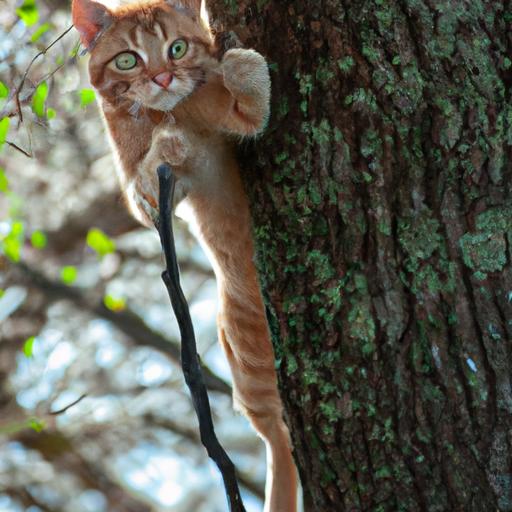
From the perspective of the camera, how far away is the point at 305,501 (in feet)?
7.73

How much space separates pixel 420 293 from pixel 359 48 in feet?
2.10

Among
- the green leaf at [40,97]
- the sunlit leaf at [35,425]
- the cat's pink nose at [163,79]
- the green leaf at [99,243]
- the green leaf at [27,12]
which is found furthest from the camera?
the green leaf at [99,243]

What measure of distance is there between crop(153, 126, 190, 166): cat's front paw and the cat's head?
5.1 inches

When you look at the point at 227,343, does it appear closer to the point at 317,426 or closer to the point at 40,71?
the point at 317,426

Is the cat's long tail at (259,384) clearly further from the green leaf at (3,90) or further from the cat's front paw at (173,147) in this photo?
the green leaf at (3,90)

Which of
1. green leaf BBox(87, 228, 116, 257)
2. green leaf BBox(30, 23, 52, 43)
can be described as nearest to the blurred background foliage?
green leaf BBox(87, 228, 116, 257)

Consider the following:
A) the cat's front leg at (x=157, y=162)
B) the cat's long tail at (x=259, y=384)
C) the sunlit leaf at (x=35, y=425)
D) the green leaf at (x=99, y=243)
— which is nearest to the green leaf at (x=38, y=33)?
the cat's front leg at (x=157, y=162)

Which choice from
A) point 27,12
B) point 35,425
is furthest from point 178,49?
point 35,425

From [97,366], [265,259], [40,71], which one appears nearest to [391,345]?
[265,259]

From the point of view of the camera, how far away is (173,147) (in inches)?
108

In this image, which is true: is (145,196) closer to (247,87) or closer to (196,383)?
(247,87)

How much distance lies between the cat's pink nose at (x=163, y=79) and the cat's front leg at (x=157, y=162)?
128 mm

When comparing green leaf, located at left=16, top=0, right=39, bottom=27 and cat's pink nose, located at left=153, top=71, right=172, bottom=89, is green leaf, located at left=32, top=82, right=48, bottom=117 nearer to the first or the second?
green leaf, located at left=16, top=0, right=39, bottom=27

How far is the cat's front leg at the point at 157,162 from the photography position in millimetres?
2732
